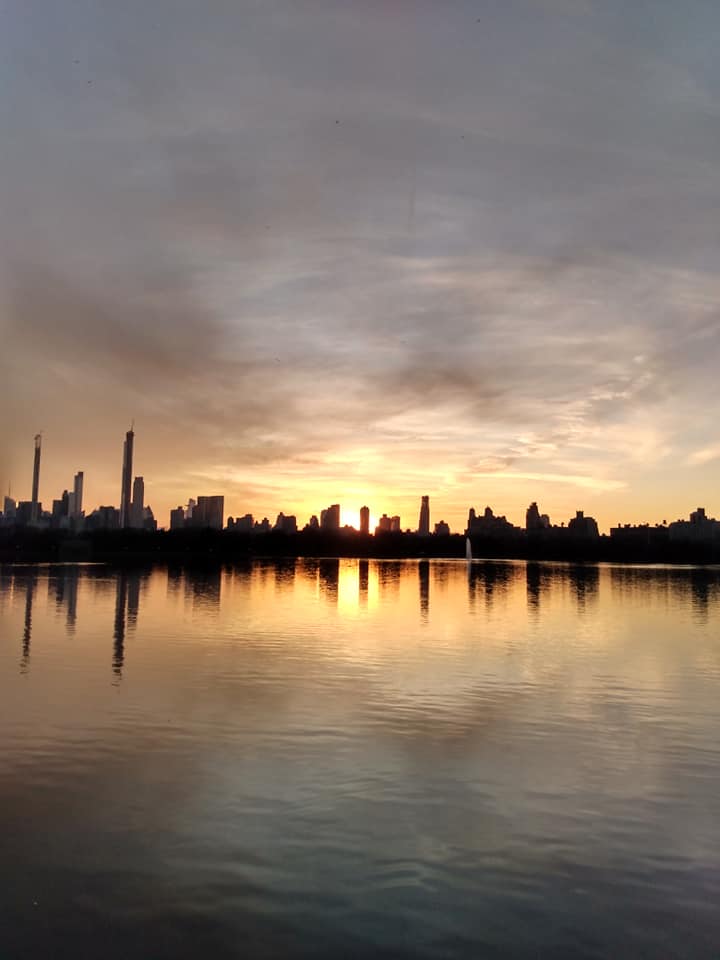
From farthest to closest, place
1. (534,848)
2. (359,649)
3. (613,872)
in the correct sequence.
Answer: (359,649) < (534,848) < (613,872)

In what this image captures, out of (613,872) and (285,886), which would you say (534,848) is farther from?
→ (285,886)

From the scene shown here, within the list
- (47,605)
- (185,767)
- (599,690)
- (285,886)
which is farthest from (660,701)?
(47,605)

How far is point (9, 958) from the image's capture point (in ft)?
37.0

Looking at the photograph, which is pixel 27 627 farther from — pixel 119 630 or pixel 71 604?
pixel 71 604

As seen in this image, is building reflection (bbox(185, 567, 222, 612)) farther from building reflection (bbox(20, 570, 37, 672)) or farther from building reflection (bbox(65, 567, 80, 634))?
building reflection (bbox(20, 570, 37, 672))

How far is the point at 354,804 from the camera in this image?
58.9 ft

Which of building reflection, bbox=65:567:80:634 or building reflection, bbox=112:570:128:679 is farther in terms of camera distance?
building reflection, bbox=65:567:80:634

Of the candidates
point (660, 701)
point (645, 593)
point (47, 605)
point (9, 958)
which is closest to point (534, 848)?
point (9, 958)

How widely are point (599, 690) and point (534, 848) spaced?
19.2 metres

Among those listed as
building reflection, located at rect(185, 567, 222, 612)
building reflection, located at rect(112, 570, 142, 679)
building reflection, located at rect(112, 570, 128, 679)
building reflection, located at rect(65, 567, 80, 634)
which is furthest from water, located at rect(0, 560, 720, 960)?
building reflection, located at rect(185, 567, 222, 612)

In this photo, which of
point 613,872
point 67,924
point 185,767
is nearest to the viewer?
point 67,924

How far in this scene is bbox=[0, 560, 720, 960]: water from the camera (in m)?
12.4

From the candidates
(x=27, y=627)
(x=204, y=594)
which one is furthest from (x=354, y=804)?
(x=204, y=594)

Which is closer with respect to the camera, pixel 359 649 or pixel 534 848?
pixel 534 848
